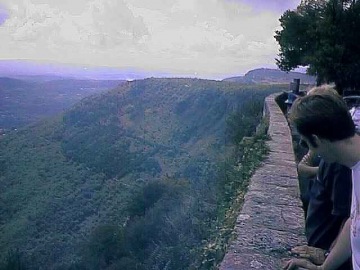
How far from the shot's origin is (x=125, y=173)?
144ft

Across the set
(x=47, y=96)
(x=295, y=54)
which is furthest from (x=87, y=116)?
(x=47, y=96)

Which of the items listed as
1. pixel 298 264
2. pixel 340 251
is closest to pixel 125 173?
pixel 298 264

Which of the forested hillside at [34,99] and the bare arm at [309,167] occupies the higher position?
the bare arm at [309,167]

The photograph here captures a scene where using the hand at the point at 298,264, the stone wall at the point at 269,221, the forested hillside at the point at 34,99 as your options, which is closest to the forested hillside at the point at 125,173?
the stone wall at the point at 269,221

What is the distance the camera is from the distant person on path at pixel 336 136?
1.55m

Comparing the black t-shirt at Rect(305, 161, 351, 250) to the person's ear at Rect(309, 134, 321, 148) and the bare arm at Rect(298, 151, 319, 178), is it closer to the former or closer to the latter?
the bare arm at Rect(298, 151, 319, 178)

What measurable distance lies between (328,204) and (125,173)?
42120 mm

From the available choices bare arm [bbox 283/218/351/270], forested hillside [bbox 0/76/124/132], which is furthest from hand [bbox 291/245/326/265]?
forested hillside [bbox 0/76/124/132]

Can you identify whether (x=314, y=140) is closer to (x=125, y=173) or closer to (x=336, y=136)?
(x=336, y=136)

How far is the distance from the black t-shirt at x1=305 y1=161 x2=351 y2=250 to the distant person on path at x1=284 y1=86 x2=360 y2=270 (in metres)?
0.32

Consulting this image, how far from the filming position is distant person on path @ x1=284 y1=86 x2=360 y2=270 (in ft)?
5.10

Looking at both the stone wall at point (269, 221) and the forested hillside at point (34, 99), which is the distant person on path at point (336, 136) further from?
the forested hillside at point (34, 99)

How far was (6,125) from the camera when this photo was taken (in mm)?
101750

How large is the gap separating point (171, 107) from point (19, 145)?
21.5 meters
